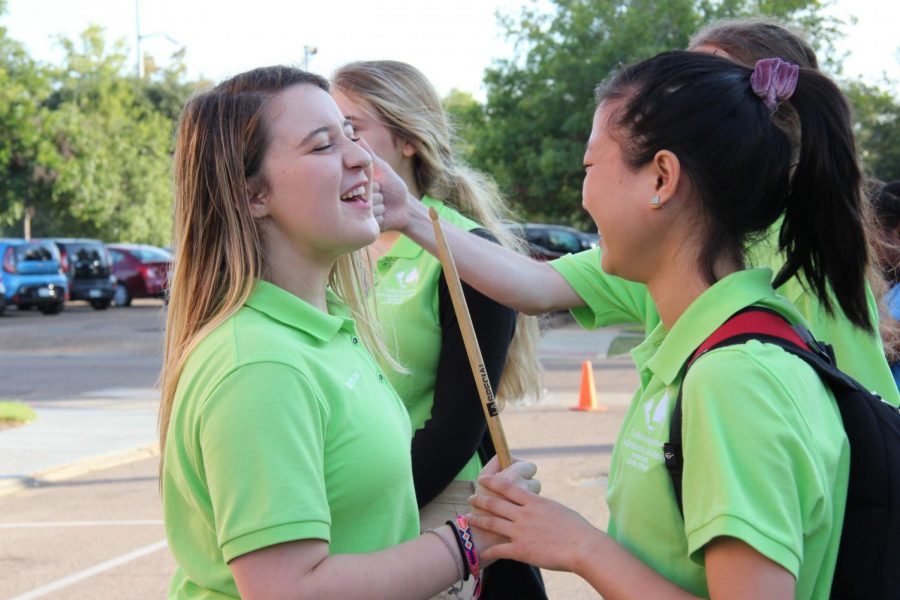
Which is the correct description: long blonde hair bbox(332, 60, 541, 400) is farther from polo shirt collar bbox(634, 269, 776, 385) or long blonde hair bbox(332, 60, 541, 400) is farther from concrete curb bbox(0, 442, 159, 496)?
concrete curb bbox(0, 442, 159, 496)

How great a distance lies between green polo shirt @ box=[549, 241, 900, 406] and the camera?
2.48 m

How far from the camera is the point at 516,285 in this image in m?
2.84

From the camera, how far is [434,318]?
117 inches

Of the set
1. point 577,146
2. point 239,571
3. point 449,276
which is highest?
point 449,276

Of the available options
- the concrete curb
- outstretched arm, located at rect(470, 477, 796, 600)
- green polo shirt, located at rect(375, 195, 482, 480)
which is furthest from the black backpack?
the concrete curb

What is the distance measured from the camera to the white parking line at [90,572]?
5715mm

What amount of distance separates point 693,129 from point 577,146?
2541 centimetres

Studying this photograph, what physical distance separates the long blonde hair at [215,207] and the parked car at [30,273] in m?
25.9

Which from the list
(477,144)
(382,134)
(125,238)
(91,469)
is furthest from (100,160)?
(382,134)

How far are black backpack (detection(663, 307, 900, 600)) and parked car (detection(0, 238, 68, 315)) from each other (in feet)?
87.5

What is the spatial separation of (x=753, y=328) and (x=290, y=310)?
81 cm

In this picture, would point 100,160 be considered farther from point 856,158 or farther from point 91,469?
point 856,158

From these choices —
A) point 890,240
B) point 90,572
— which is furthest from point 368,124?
point 90,572

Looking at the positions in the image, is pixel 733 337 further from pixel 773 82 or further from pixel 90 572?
pixel 90 572
